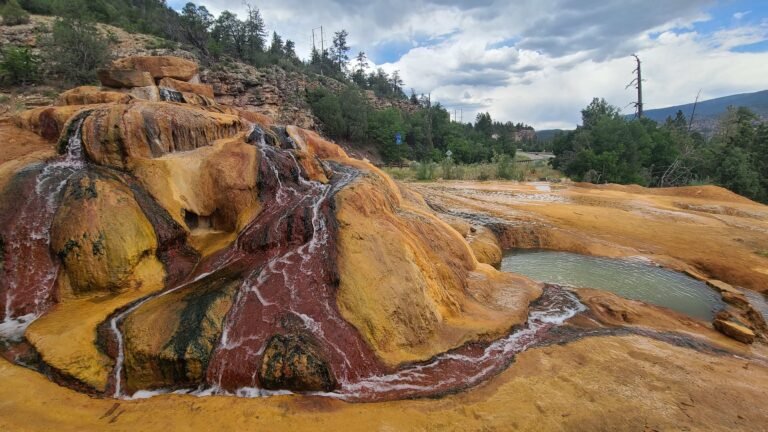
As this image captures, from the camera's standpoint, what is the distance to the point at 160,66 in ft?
44.2

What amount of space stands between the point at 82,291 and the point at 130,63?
11.2 meters

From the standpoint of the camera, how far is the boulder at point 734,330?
606 cm

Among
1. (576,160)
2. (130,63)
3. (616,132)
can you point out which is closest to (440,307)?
(130,63)

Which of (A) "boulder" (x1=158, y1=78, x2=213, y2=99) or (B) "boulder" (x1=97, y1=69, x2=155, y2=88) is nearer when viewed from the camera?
(B) "boulder" (x1=97, y1=69, x2=155, y2=88)

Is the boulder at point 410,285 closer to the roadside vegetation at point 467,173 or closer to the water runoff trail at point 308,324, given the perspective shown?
the water runoff trail at point 308,324

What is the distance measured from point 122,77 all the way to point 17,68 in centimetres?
1161

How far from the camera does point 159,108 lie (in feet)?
25.6

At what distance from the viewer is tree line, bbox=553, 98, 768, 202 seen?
22.4 meters

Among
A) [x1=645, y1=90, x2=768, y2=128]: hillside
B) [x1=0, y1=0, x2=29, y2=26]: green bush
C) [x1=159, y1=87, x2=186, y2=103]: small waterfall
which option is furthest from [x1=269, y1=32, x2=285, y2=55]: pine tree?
[x1=645, y1=90, x2=768, y2=128]: hillside

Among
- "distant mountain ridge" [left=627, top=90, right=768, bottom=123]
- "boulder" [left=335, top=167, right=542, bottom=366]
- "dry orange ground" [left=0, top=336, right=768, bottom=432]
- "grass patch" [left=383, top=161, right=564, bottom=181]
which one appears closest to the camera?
"dry orange ground" [left=0, top=336, right=768, bottom=432]

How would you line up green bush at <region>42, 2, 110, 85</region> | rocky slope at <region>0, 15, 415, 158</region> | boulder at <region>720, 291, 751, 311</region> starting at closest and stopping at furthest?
boulder at <region>720, 291, 751, 311</region> < green bush at <region>42, 2, 110, 85</region> < rocky slope at <region>0, 15, 415, 158</region>

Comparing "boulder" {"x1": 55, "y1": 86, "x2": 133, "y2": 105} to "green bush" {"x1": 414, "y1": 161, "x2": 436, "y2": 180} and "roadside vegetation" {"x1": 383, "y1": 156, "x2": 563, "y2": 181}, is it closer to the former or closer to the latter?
"roadside vegetation" {"x1": 383, "y1": 156, "x2": 563, "y2": 181}

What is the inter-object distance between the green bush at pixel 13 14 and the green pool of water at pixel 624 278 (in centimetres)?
3357

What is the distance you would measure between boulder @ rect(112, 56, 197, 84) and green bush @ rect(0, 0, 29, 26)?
1883cm
